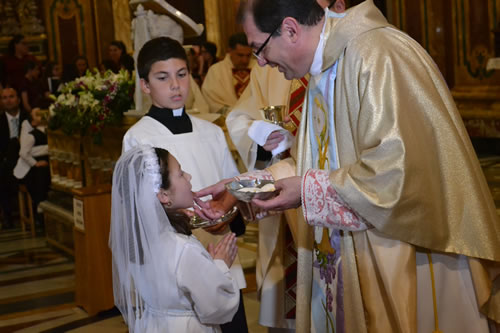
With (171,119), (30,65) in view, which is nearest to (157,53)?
(171,119)

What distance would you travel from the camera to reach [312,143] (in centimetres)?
279

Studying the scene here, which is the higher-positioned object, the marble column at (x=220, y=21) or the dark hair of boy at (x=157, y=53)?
the marble column at (x=220, y=21)

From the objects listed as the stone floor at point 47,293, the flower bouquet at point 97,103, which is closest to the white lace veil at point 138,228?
the stone floor at point 47,293

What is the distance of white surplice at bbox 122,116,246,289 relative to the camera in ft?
11.1

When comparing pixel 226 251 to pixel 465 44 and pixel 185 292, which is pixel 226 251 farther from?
pixel 465 44

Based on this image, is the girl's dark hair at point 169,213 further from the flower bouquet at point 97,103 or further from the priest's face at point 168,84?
the flower bouquet at point 97,103

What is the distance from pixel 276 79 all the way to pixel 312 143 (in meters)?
1.32

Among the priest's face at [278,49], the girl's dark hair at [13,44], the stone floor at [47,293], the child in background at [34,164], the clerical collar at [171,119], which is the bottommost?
the stone floor at [47,293]

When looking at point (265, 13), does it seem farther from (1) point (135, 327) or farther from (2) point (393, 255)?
(1) point (135, 327)

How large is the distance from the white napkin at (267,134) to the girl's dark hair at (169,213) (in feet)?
2.52

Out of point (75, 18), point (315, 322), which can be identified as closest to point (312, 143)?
point (315, 322)

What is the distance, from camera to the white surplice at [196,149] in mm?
3387

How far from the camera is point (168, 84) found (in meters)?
3.43

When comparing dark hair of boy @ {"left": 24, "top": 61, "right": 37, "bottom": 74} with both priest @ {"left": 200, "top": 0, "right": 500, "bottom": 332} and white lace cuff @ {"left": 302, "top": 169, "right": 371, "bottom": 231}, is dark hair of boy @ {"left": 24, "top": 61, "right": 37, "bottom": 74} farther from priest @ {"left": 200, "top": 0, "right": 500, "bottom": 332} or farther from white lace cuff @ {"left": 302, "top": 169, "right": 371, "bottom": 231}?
white lace cuff @ {"left": 302, "top": 169, "right": 371, "bottom": 231}
